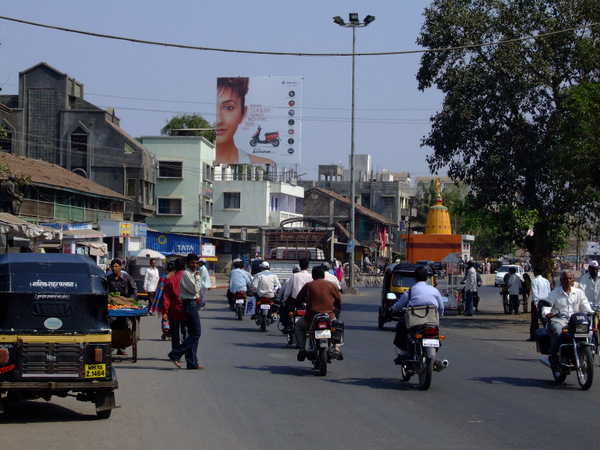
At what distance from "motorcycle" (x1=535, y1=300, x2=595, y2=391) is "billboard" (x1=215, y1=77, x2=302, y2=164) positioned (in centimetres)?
3703

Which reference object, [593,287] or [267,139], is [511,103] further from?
[267,139]

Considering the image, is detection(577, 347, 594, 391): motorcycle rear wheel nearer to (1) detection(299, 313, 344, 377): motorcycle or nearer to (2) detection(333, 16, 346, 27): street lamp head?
(1) detection(299, 313, 344, 377): motorcycle

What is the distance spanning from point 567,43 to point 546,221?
20.9 ft

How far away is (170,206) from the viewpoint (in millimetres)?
68375

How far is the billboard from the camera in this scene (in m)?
48.7

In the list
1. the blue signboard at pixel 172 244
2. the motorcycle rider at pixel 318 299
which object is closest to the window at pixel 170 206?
the blue signboard at pixel 172 244

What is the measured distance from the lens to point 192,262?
14.1m

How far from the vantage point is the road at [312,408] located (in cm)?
816

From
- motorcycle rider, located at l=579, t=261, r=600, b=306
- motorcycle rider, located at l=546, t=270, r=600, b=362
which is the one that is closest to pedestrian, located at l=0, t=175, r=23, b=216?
motorcycle rider, located at l=579, t=261, r=600, b=306

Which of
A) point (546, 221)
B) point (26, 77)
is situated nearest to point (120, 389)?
point (546, 221)

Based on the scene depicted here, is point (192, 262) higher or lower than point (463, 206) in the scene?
lower

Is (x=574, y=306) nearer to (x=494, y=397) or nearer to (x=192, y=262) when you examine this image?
(x=494, y=397)

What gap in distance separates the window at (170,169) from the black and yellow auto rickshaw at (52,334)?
193 feet

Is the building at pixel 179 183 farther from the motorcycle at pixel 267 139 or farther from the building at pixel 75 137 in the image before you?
the motorcycle at pixel 267 139
